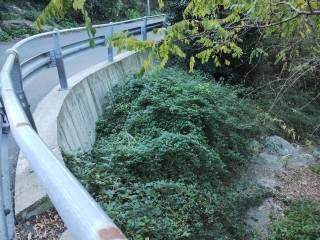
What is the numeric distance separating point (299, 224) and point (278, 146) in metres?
3.28

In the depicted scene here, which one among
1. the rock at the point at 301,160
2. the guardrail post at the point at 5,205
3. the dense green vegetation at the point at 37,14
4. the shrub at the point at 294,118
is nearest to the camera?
the guardrail post at the point at 5,205

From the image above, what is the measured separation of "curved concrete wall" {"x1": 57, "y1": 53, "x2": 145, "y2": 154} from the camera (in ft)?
15.2

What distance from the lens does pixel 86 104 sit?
20.7 feet

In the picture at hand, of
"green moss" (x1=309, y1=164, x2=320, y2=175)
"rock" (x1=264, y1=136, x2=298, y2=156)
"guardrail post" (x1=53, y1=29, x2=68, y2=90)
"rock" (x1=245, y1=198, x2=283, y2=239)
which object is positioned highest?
"guardrail post" (x1=53, y1=29, x2=68, y2=90)

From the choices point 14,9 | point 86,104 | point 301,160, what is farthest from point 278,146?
point 14,9

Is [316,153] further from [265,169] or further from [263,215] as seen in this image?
[263,215]

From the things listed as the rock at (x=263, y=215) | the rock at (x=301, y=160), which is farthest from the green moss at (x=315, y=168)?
the rock at (x=263, y=215)

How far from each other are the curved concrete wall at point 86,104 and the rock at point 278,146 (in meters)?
3.92

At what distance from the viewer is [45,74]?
285 inches

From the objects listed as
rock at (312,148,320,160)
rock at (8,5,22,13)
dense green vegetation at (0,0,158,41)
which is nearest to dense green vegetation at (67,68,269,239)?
rock at (312,148,320,160)

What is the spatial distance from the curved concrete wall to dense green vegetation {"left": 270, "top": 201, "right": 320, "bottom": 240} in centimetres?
324

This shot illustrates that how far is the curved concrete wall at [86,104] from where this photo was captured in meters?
4.62

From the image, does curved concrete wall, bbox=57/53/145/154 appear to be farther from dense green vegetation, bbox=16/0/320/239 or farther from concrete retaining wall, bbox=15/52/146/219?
dense green vegetation, bbox=16/0/320/239

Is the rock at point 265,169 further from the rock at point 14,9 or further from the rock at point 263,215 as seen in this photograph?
the rock at point 14,9
